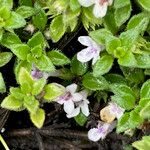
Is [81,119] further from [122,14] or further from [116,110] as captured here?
[122,14]

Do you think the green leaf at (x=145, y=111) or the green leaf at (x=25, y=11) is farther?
the green leaf at (x=25, y=11)

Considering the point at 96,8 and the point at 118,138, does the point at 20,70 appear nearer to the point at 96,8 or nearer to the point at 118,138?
the point at 96,8

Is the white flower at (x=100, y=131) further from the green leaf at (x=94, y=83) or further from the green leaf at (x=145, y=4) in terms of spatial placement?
the green leaf at (x=145, y=4)

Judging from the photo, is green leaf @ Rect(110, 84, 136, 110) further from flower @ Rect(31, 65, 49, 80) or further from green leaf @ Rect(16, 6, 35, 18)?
green leaf @ Rect(16, 6, 35, 18)

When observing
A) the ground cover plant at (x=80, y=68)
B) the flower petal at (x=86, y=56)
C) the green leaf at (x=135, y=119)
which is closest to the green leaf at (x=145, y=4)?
the ground cover plant at (x=80, y=68)

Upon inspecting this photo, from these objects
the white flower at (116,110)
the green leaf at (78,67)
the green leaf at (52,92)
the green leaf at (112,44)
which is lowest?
the white flower at (116,110)

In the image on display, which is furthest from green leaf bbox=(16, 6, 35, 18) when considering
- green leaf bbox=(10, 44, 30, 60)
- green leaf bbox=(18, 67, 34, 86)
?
green leaf bbox=(18, 67, 34, 86)

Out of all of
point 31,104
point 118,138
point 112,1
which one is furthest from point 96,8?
point 118,138

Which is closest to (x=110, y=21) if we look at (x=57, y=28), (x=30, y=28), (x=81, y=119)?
(x=57, y=28)
